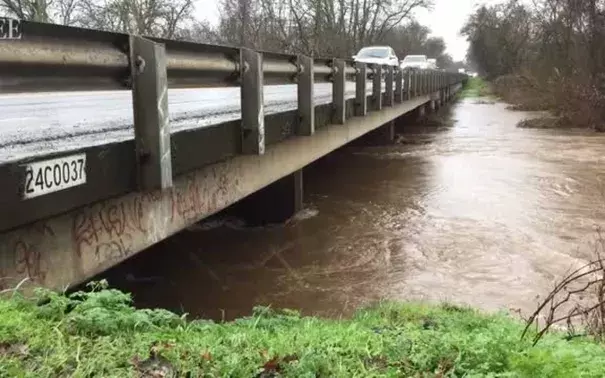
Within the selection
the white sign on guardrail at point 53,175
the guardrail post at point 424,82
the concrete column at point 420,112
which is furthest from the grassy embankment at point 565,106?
the white sign on guardrail at point 53,175

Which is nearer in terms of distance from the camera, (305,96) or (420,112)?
(305,96)

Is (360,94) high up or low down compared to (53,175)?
up

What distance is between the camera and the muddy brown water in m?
8.50

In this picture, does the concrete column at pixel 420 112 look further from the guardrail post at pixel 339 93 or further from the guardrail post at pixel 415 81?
the guardrail post at pixel 339 93

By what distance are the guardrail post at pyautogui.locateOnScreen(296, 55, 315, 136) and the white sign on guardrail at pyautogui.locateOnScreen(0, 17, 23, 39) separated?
17.1 feet

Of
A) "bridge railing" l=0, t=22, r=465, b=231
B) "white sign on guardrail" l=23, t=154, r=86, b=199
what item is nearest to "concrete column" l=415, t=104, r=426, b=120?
"bridge railing" l=0, t=22, r=465, b=231

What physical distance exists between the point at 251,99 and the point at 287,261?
415 cm

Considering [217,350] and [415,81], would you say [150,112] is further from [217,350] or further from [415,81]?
[415,81]

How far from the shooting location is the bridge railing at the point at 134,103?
3.54 m

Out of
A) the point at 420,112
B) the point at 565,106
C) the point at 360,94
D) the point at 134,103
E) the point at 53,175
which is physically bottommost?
the point at 420,112

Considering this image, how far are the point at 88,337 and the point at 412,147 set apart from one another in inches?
969

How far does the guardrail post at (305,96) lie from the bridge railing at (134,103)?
1318 mm

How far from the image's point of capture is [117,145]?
4383mm

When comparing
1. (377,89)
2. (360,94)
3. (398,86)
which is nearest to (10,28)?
(360,94)
